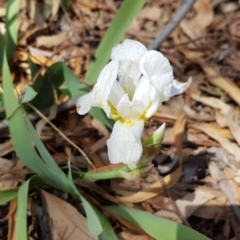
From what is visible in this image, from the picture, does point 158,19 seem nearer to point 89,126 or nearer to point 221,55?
point 221,55

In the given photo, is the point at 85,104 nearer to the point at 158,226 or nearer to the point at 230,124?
the point at 158,226

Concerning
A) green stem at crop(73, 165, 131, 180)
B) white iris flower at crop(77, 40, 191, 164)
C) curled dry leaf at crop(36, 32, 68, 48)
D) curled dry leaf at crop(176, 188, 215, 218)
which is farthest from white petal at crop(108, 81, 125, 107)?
curled dry leaf at crop(36, 32, 68, 48)

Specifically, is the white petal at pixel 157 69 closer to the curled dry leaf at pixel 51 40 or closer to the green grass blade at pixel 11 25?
the green grass blade at pixel 11 25

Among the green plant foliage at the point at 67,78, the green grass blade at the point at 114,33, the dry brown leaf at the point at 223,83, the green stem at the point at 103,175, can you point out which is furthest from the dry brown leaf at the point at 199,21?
the green stem at the point at 103,175

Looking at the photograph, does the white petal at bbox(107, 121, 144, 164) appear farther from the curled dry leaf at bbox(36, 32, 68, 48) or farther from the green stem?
the curled dry leaf at bbox(36, 32, 68, 48)

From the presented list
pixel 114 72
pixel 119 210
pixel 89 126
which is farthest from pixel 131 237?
pixel 114 72

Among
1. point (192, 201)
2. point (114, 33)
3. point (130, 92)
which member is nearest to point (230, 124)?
point (192, 201)
